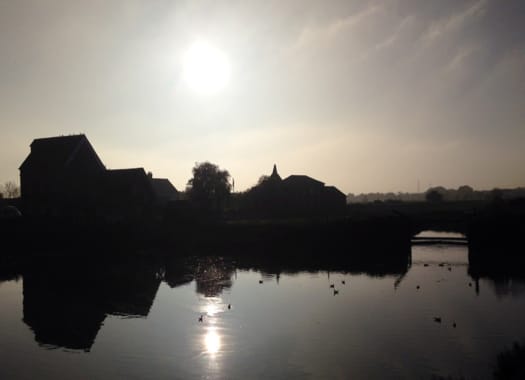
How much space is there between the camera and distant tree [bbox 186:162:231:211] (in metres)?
99.7

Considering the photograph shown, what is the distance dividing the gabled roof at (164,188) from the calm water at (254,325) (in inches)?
3041

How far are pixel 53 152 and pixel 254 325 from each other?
53.3 m

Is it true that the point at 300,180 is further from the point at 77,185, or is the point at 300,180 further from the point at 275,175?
the point at 77,185

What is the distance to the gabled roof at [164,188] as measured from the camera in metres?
118

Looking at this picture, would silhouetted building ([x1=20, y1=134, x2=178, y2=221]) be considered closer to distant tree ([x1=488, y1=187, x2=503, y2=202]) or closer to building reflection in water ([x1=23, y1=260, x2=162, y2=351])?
building reflection in water ([x1=23, y1=260, x2=162, y2=351])

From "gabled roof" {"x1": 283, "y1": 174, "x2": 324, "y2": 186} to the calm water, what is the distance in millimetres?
52638

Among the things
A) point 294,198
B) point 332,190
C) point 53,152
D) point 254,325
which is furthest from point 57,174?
point 332,190

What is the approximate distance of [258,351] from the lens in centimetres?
2003

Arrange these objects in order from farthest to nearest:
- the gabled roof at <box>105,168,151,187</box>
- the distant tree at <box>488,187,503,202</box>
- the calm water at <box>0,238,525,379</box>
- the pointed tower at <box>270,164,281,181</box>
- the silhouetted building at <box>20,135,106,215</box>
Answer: the pointed tower at <box>270,164,281,181</box>, the distant tree at <box>488,187,503,202</box>, the gabled roof at <box>105,168,151,187</box>, the silhouetted building at <box>20,135,106,215</box>, the calm water at <box>0,238,525,379</box>

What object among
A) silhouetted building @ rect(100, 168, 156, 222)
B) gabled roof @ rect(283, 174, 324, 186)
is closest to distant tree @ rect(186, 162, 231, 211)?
gabled roof @ rect(283, 174, 324, 186)

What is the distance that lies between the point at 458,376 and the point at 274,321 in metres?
11.0

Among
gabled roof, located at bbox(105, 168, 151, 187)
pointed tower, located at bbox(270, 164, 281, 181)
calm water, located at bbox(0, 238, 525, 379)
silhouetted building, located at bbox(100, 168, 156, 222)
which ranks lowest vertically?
calm water, located at bbox(0, 238, 525, 379)

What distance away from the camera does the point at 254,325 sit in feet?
80.1

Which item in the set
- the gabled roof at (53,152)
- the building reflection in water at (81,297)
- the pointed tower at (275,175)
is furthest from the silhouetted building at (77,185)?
the pointed tower at (275,175)
